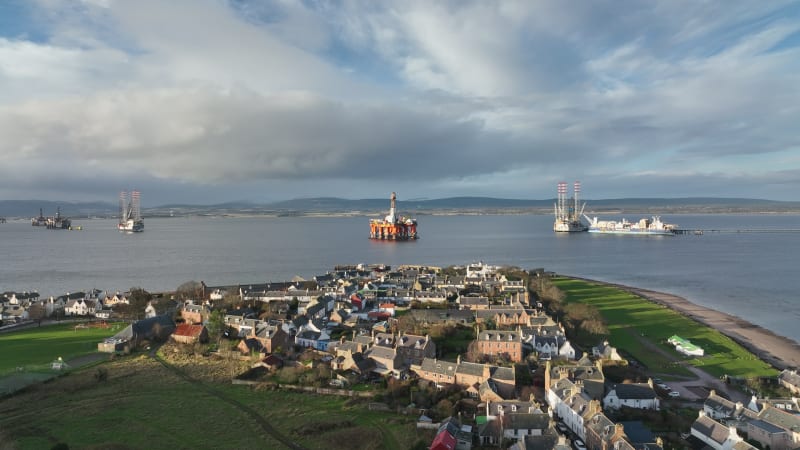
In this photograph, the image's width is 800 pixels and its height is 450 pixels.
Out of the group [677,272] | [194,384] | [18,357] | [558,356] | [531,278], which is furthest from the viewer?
[677,272]

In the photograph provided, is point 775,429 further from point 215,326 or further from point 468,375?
point 215,326

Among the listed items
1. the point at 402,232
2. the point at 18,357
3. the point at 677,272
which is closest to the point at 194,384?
the point at 18,357

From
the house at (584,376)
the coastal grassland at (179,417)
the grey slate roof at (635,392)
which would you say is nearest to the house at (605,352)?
the house at (584,376)

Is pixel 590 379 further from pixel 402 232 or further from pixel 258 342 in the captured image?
pixel 402 232

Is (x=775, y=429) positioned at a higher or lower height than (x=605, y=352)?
lower

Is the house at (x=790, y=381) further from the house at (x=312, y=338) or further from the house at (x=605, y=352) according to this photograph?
the house at (x=312, y=338)

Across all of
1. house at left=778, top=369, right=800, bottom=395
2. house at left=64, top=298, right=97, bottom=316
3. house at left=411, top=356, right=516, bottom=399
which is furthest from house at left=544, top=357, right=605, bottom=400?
house at left=64, top=298, right=97, bottom=316

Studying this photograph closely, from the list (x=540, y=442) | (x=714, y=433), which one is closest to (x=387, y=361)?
(x=540, y=442)
